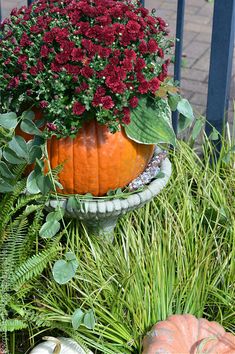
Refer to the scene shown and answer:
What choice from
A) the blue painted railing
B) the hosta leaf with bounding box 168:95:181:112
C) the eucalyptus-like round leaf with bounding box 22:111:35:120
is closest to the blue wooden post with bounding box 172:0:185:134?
the blue painted railing

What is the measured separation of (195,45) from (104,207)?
326 cm

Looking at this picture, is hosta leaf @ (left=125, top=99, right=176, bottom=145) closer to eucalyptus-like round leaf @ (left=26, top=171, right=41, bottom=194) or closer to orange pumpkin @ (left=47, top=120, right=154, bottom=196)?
orange pumpkin @ (left=47, top=120, right=154, bottom=196)

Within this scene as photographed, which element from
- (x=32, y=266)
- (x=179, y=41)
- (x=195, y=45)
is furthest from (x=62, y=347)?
(x=195, y=45)

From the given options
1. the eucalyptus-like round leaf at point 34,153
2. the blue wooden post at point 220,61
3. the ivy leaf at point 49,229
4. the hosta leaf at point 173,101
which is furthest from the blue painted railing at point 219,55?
the ivy leaf at point 49,229

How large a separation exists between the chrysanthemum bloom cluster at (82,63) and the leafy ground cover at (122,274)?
0.36 m

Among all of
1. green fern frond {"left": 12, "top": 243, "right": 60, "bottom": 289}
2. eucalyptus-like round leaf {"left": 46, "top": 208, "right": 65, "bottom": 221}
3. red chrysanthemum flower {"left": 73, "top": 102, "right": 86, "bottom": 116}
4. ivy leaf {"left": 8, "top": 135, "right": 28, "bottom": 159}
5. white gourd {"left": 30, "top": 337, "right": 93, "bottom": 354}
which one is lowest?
white gourd {"left": 30, "top": 337, "right": 93, "bottom": 354}

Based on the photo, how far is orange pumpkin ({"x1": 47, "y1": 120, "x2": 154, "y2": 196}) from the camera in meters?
2.59

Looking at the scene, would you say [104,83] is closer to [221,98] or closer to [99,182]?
[99,182]

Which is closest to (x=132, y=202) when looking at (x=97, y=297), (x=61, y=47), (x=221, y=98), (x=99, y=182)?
(x=99, y=182)

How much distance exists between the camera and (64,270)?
2.41 meters

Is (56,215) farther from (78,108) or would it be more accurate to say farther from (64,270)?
(78,108)

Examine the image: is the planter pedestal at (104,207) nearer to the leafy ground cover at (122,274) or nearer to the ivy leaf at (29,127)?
the leafy ground cover at (122,274)

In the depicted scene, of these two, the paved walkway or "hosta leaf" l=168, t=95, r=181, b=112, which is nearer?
"hosta leaf" l=168, t=95, r=181, b=112

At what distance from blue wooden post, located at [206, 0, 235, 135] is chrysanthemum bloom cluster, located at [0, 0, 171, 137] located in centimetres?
60
